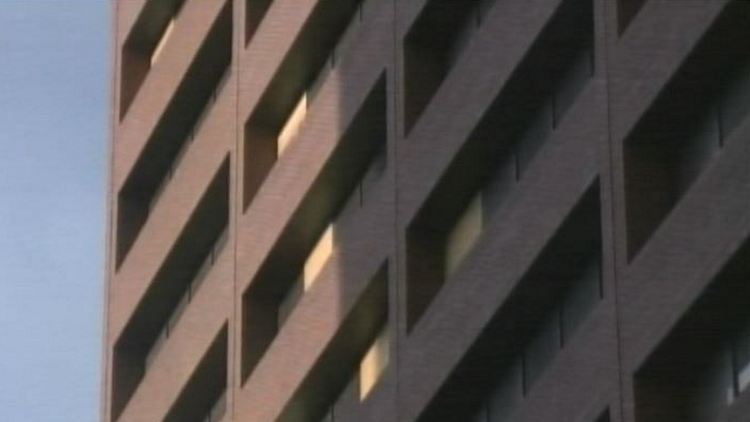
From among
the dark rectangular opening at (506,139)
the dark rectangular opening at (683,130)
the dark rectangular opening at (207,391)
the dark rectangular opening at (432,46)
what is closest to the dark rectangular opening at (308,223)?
the dark rectangular opening at (432,46)

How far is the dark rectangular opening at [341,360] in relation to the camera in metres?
43.1

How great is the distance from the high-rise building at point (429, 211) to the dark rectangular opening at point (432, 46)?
37 mm

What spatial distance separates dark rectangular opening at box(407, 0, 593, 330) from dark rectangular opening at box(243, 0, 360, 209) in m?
6.88

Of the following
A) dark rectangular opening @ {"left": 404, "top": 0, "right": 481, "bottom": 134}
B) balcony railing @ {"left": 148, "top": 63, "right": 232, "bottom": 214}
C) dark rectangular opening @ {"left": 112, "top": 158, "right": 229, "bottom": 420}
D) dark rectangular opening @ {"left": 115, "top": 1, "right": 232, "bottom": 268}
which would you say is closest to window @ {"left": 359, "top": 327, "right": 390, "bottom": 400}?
dark rectangular opening @ {"left": 404, "top": 0, "right": 481, "bottom": 134}

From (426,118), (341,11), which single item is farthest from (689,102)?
(341,11)

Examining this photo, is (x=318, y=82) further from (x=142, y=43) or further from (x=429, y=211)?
(x=142, y=43)

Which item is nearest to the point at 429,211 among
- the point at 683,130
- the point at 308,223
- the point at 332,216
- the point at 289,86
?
the point at 332,216

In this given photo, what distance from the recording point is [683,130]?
3578 cm

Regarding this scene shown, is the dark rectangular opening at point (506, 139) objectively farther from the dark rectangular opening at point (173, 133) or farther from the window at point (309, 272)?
the dark rectangular opening at point (173, 133)

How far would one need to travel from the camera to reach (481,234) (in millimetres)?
39375

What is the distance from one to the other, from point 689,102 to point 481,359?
5.82 meters

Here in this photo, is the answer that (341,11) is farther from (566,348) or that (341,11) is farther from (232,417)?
(566,348)

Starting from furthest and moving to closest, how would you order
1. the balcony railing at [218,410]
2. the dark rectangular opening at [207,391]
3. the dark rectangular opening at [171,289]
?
the dark rectangular opening at [171,289] < the balcony railing at [218,410] < the dark rectangular opening at [207,391]

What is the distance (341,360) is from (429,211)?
164 inches
